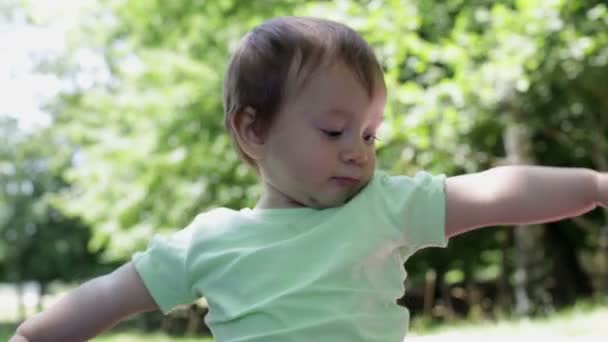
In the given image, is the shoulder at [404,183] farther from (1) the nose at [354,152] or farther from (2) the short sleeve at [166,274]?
(2) the short sleeve at [166,274]

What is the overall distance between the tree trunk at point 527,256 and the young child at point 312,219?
6.73 metres

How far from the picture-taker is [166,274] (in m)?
1.34

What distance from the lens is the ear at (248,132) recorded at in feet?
4.58

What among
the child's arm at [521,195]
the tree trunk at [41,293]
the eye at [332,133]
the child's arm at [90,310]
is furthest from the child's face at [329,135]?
the tree trunk at [41,293]

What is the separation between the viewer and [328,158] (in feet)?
4.26

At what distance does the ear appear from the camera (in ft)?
4.58

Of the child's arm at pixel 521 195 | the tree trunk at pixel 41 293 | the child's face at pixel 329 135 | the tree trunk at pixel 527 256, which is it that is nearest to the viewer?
the child's arm at pixel 521 195

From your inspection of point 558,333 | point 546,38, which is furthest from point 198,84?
point 558,333

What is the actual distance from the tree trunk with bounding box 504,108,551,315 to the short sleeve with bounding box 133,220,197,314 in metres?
6.81

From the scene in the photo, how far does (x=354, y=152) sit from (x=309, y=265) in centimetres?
18

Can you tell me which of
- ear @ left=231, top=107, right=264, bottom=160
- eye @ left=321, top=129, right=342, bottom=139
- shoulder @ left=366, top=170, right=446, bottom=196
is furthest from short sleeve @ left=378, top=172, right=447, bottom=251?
ear @ left=231, top=107, right=264, bottom=160

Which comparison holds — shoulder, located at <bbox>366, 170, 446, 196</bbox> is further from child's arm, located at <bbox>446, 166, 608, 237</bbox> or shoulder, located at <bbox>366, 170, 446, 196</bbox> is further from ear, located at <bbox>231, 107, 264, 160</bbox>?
ear, located at <bbox>231, 107, 264, 160</bbox>

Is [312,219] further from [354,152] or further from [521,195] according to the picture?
[521,195]

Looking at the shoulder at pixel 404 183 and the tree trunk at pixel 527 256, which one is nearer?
the shoulder at pixel 404 183
